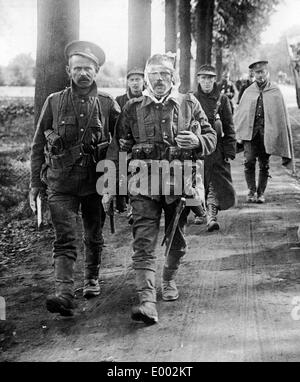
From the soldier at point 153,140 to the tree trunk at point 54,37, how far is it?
294cm

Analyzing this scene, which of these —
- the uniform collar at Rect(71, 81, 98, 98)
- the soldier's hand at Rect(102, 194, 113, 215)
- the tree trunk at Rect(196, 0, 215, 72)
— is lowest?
the soldier's hand at Rect(102, 194, 113, 215)

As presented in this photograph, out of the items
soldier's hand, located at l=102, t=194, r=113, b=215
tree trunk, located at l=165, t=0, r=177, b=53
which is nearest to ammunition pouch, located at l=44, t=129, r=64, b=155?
soldier's hand, located at l=102, t=194, r=113, b=215

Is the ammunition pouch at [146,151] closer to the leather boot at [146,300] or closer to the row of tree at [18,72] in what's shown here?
the leather boot at [146,300]

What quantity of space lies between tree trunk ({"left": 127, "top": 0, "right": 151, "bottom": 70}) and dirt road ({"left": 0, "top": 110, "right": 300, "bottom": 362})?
553 cm

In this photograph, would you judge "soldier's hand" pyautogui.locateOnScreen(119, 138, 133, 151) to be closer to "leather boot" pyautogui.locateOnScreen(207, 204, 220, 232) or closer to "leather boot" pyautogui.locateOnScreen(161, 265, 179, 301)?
"leather boot" pyautogui.locateOnScreen(161, 265, 179, 301)

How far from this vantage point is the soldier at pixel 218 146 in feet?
24.4

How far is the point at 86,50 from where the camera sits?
204 inches

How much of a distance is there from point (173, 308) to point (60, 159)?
5.53 feet

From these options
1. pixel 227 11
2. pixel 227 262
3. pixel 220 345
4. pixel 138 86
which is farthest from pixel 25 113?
pixel 220 345

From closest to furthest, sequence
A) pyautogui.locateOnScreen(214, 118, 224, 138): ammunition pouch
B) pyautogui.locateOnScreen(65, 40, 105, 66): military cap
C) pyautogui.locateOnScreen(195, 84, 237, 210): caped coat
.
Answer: pyautogui.locateOnScreen(65, 40, 105, 66): military cap, pyautogui.locateOnScreen(214, 118, 224, 138): ammunition pouch, pyautogui.locateOnScreen(195, 84, 237, 210): caped coat

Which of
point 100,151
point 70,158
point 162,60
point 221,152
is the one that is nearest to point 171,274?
point 100,151

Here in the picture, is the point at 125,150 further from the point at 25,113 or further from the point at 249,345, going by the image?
the point at 25,113

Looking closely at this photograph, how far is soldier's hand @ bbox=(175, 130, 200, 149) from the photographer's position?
4.89 m

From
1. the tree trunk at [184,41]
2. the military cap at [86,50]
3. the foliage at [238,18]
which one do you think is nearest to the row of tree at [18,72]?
the foliage at [238,18]
